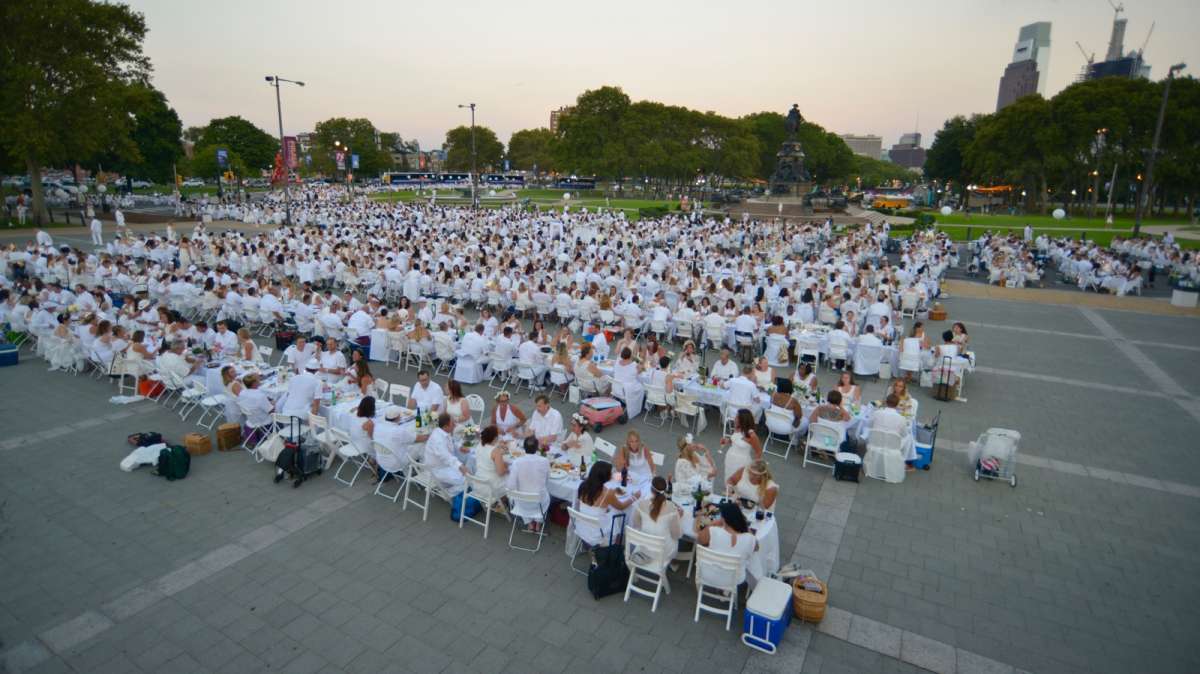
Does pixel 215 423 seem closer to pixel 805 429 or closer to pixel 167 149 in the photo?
pixel 805 429

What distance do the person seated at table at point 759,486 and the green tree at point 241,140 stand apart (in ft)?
342

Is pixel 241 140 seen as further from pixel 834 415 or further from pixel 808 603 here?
pixel 808 603

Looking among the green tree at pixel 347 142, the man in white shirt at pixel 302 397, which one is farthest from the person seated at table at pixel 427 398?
the green tree at pixel 347 142

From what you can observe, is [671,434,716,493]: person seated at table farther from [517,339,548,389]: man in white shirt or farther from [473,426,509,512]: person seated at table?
[517,339,548,389]: man in white shirt

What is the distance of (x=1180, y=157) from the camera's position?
50.7 m

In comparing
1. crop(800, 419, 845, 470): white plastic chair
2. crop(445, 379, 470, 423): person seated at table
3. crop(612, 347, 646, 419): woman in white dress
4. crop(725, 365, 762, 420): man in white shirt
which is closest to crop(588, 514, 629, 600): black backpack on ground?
crop(445, 379, 470, 423): person seated at table

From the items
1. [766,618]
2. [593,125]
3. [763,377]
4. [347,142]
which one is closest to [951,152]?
[593,125]

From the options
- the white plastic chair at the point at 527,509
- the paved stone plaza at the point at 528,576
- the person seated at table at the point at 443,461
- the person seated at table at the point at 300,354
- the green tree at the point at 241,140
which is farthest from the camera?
the green tree at the point at 241,140

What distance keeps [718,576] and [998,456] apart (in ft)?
18.1

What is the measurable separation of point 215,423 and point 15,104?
3700 cm

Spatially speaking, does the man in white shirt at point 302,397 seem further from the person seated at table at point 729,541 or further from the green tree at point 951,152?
the green tree at point 951,152

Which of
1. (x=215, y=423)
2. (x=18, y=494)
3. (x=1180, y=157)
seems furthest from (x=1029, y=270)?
(x=1180, y=157)

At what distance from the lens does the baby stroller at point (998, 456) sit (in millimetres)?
8688

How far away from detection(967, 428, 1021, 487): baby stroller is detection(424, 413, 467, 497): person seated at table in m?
7.43
